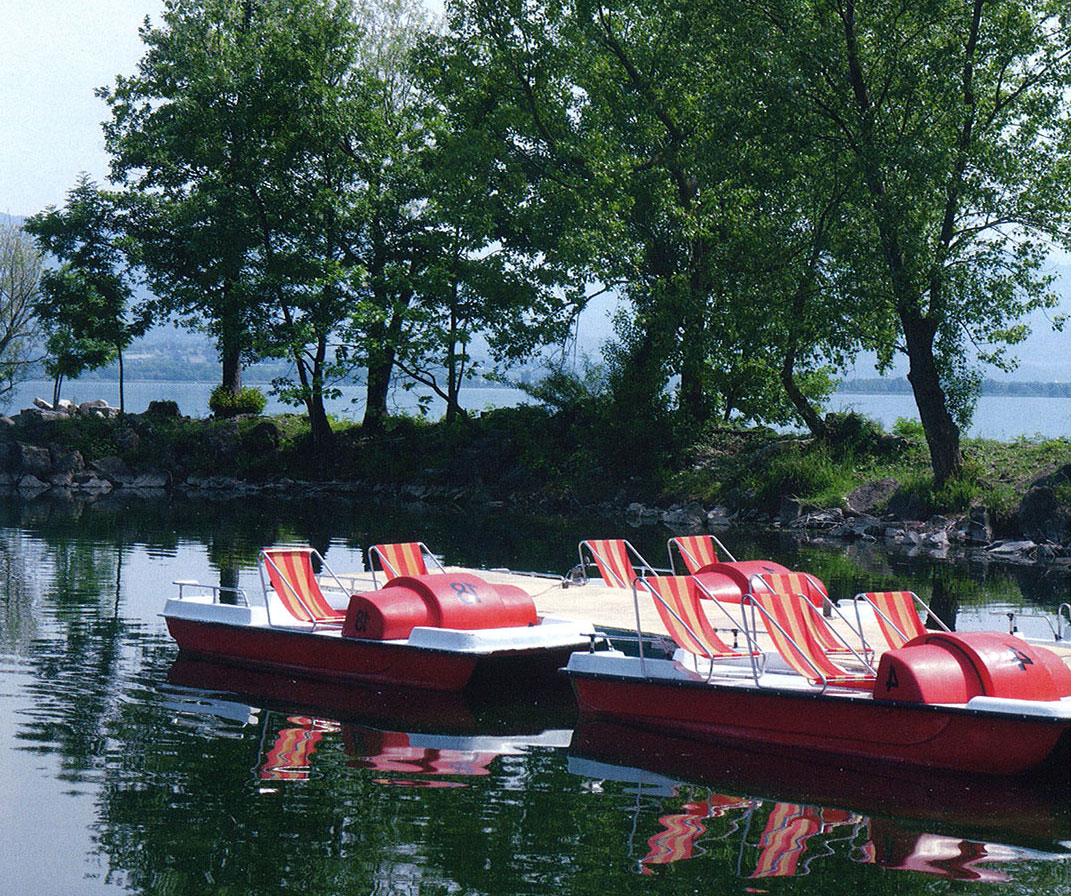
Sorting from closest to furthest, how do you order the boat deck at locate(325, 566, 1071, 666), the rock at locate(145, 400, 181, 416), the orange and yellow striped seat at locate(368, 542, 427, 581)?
the boat deck at locate(325, 566, 1071, 666), the orange and yellow striped seat at locate(368, 542, 427, 581), the rock at locate(145, 400, 181, 416)

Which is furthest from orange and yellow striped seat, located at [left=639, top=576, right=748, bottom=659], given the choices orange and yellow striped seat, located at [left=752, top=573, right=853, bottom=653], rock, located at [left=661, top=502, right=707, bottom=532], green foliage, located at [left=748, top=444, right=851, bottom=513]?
green foliage, located at [left=748, top=444, right=851, bottom=513]

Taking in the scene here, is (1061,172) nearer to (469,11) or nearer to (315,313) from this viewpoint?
(469,11)

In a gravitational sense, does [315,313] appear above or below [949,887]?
above

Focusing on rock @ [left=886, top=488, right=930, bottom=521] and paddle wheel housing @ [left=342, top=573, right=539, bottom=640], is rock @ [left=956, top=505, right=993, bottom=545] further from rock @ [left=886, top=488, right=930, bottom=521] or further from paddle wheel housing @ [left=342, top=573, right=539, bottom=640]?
paddle wheel housing @ [left=342, top=573, right=539, bottom=640]

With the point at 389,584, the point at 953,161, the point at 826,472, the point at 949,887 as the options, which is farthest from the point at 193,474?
the point at 949,887

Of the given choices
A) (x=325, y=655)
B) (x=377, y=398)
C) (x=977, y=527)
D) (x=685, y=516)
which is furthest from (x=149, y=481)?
(x=325, y=655)

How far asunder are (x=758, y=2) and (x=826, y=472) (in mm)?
12962

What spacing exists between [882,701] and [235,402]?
143 ft

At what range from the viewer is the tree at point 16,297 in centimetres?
6462

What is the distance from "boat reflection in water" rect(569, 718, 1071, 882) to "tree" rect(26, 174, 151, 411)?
4115 centimetres

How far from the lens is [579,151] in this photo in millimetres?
41406

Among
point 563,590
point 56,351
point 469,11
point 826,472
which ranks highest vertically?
point 469,11

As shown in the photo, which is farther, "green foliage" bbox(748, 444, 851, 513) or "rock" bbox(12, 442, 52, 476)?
"rock" bbox(12, 442, 52, 476)

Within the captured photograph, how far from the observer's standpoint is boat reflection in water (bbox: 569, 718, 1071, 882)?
9.46m
